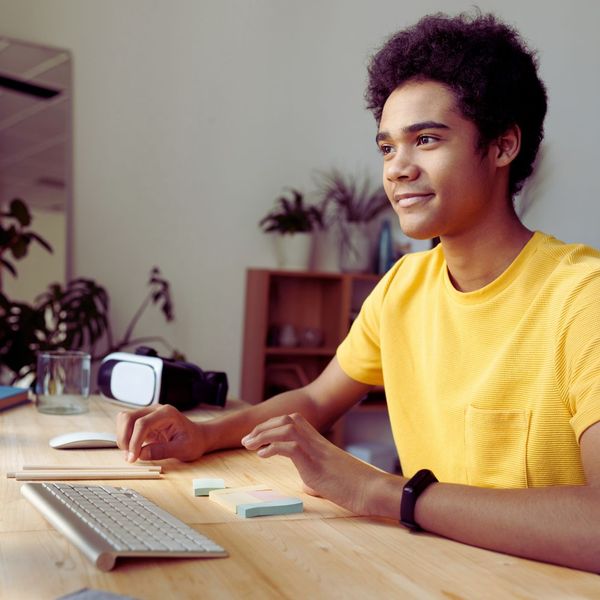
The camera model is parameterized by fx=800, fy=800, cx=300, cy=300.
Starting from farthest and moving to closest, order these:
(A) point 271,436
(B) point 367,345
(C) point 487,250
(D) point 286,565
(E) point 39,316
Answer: (E) point 39,316 < (B) point 367,345 < (C) point 487,250 < (A) point 271,436 < (D) point 286,565

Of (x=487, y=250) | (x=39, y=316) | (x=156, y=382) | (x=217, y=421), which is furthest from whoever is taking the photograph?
(x=39, y=316)

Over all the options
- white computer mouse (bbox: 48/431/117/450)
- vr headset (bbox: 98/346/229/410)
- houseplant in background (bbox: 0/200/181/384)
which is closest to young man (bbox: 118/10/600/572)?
white computer mouse (bbox: 48/431/117/450)

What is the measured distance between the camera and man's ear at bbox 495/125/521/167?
1335 millimetres

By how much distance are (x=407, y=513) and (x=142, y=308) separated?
294 centimetres

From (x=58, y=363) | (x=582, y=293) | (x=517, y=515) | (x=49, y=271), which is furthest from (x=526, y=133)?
(x=49, y=271)

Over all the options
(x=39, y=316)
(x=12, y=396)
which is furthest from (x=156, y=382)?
(x=39, y=316)

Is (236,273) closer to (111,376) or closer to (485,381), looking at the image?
(111,376)

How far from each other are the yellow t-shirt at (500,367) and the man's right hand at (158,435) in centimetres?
38

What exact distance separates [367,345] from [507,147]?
475 millimetres

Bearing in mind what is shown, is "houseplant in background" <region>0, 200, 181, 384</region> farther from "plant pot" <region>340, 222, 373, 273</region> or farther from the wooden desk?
the wooden desk

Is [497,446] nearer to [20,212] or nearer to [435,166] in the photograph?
[435,166]

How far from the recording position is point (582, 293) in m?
1.12

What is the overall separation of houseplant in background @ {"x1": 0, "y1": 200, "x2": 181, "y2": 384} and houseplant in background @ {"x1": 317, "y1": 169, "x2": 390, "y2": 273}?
972 mm

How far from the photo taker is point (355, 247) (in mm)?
4000
